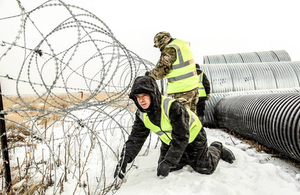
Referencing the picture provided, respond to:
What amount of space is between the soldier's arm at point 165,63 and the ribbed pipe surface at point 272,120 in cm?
207

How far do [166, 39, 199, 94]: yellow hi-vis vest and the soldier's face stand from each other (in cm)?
160

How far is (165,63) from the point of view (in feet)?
11.8

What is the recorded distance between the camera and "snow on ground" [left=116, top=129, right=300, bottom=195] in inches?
88.5

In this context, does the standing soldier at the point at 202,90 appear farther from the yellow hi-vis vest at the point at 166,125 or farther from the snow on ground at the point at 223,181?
the yellow hi-vis vest at the point at 166,125

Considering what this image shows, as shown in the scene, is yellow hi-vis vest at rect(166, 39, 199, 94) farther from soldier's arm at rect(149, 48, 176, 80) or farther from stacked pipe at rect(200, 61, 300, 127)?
stacked pipe at rect(200, 61, 300, 127)

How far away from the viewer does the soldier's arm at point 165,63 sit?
3.61 m

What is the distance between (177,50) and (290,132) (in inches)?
88.0

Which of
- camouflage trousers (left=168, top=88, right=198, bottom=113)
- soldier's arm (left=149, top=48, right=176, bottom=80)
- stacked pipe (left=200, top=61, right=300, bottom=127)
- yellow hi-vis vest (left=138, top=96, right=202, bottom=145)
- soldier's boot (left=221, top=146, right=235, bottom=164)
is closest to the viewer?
yellow hi-vis vest (left=138, top=96, right=202, bottom=145)

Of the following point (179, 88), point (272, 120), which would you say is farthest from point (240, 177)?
point (179, 88)

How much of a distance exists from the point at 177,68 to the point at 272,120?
1.93 metres

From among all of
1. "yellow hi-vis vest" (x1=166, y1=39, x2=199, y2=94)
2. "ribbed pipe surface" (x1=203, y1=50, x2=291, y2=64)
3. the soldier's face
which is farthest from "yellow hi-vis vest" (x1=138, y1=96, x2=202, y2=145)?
"ribbed pipe surface" (x1=203, y1=50, x2=291, y2=64)

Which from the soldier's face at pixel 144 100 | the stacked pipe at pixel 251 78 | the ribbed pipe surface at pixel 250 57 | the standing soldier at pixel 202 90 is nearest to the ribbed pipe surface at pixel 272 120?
the standing soldier at pixel 202 90

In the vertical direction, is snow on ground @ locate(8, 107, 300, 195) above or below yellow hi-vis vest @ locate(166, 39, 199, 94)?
below

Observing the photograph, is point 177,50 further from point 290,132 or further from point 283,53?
point 283,53
